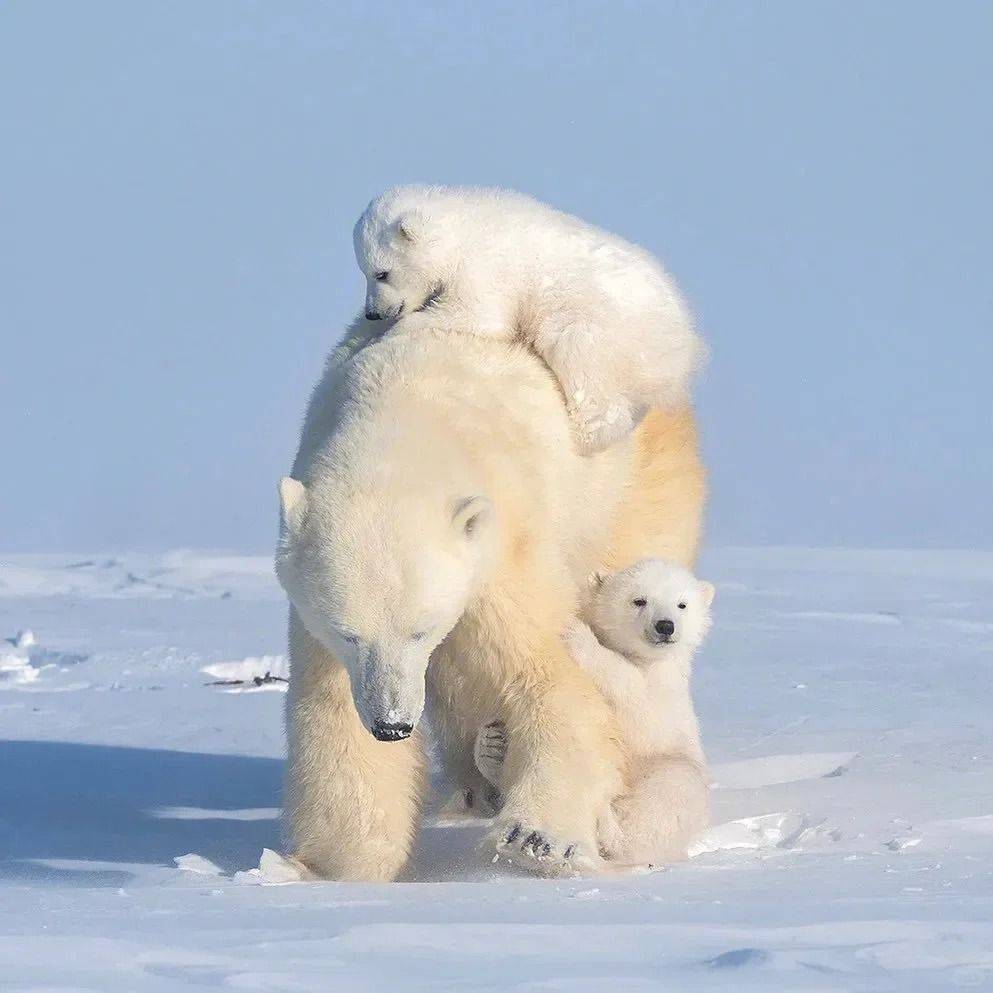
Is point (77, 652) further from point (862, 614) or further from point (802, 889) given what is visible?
point (802, 889)

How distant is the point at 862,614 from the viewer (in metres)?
10.8

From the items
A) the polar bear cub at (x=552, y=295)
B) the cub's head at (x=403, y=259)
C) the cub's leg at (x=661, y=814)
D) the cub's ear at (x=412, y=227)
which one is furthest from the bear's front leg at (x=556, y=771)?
the cub's ear at (x=412, y=227)

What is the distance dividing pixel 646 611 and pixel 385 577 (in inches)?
47.5

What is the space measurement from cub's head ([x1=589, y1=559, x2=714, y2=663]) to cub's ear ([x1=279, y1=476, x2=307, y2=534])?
1.20 metres

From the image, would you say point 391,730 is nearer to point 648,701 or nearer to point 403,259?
point 648,701

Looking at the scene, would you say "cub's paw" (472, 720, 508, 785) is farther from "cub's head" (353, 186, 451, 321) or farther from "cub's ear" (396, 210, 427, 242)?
"cub's ear" (396, 210, 427, 242)

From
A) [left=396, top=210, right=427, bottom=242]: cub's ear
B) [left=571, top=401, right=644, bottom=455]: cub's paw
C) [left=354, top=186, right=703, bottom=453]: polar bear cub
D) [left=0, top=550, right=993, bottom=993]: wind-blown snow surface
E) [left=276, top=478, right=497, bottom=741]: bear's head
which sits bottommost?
[left=0, top=550, right=993, bottom=993]: wind-blown snow surface

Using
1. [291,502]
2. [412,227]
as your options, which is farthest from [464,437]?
[412,227]

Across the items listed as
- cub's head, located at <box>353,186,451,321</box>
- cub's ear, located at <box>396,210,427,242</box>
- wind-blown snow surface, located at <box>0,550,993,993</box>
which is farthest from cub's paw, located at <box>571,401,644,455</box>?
wind-blown snow surface, located at <box>0,550,993,993</box>

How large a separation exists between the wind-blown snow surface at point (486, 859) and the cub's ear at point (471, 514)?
2.35 feet

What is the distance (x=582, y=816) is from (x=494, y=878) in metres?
0.23

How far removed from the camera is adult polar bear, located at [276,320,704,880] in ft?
10.9

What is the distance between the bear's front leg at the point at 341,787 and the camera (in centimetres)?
379

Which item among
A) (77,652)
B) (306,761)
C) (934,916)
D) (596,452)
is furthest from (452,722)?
(77,652)
